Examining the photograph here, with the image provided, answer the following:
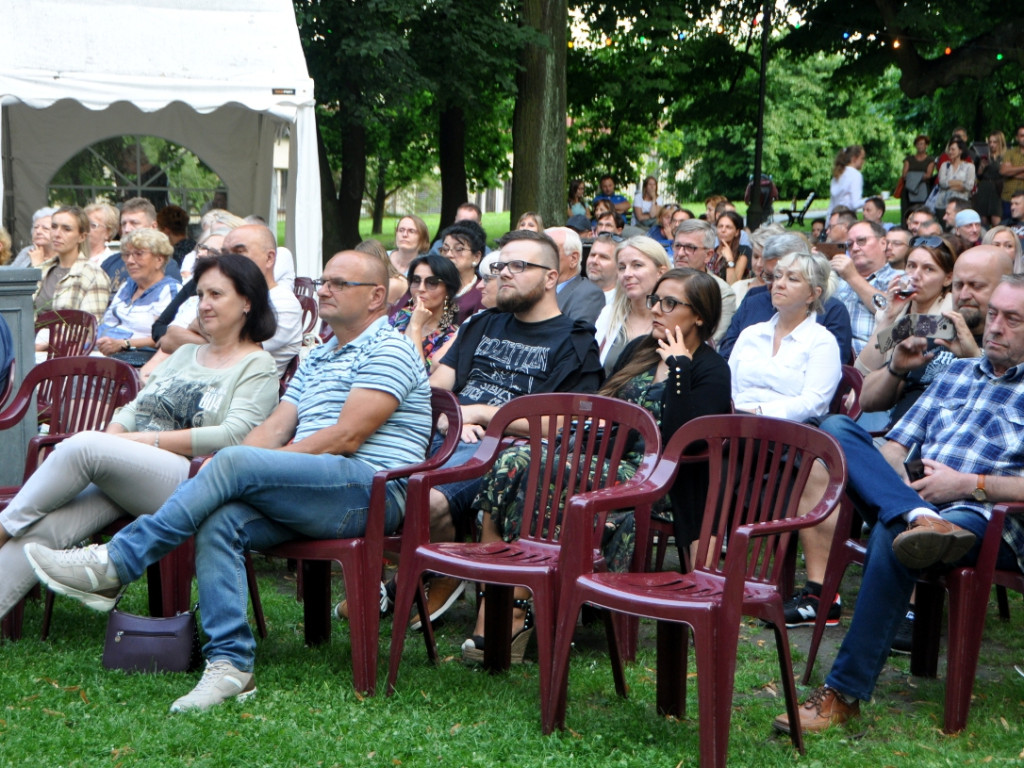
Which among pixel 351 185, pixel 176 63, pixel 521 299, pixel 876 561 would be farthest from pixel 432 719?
pixel 351 185

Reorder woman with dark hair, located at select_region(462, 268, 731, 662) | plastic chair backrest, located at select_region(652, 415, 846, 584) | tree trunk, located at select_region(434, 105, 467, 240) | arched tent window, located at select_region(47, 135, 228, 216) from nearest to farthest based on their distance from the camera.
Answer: plastic chair backrest, located at select_region(652, 415, 846, 584) → woman with dark hair, located at select_region(462, 268, 731, 662) → arched tent window, located at select_region(47, 135, 228, 216) → tree trunk, located at select_region(434, 105, 467, 240)

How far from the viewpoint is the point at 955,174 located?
15.4 metres

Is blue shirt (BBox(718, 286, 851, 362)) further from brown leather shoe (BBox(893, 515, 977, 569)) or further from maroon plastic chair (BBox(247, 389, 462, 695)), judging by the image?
maroon plastic chair (BBox(247, 389, 462, 695))

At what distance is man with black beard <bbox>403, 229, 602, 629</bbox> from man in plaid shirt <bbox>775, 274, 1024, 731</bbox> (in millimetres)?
1323

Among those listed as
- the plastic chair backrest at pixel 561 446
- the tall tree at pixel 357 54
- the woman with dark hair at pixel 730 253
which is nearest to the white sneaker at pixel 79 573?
the plastic chair backrest at pixel 561 446

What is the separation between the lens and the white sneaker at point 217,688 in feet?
12.3

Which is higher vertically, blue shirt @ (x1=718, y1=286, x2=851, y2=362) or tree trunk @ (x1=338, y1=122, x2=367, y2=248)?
tree trunk @ (x1=338, y1=122, x2=367, y2=248)

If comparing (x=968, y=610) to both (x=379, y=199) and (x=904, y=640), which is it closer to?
(x=904, y=640)

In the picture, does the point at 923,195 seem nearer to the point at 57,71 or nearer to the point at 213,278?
the point at 57,71

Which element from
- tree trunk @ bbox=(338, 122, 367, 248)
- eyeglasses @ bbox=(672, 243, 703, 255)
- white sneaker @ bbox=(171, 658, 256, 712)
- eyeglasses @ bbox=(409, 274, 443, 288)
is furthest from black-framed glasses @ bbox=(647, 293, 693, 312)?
tree trunk @ bbox=(338, 122, 367, 248)

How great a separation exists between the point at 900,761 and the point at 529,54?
12.8 meters

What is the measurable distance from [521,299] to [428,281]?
127 cm

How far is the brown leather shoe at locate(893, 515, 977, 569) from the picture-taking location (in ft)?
11.7

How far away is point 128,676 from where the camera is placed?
13.4 ft
